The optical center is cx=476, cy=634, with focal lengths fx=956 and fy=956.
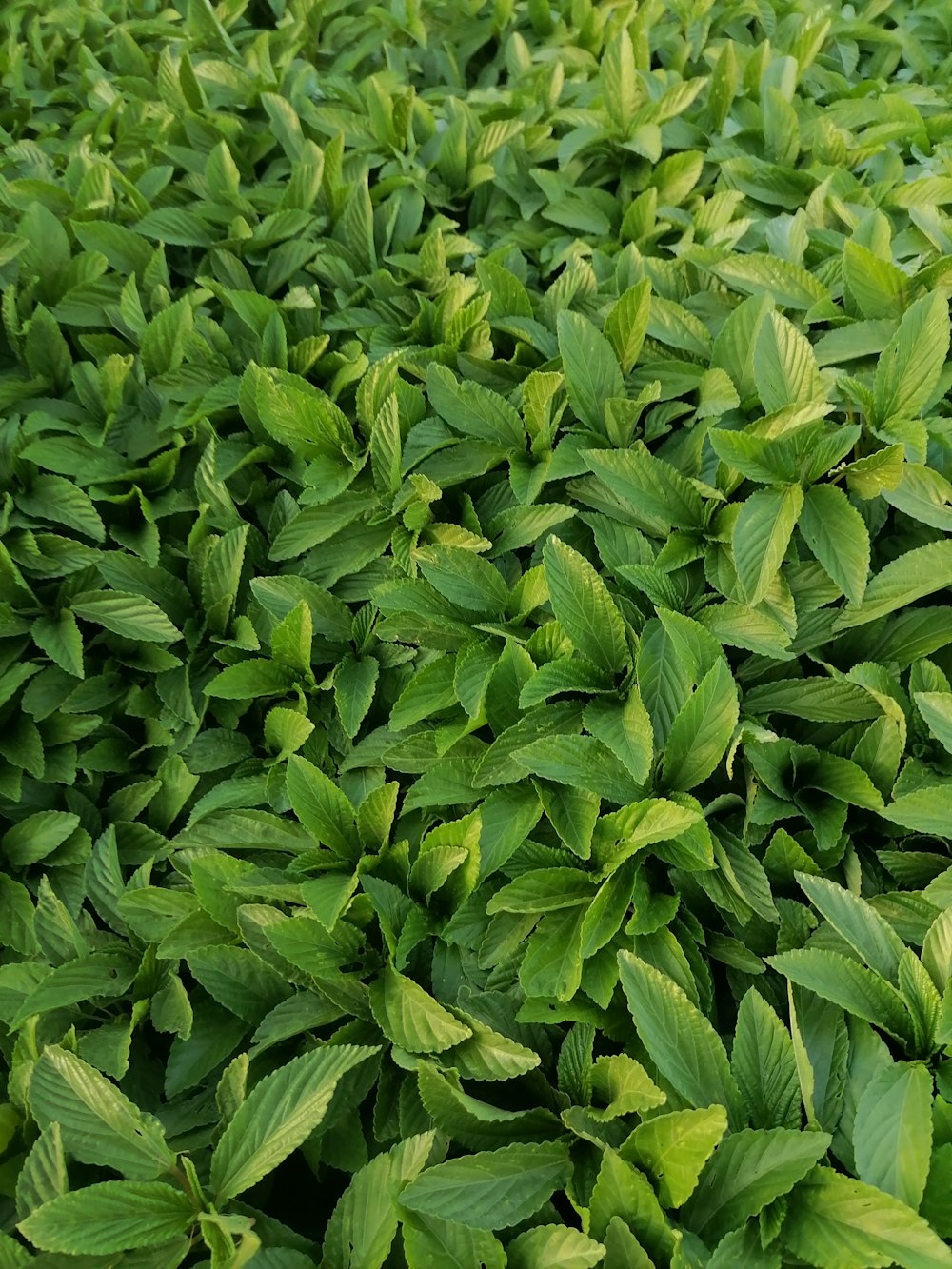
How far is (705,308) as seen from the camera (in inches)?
86.8

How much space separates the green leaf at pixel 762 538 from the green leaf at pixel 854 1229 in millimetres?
868

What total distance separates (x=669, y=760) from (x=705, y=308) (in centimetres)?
117

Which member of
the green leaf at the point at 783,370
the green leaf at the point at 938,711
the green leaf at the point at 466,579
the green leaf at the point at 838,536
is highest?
the green leaf at the point at 783,370

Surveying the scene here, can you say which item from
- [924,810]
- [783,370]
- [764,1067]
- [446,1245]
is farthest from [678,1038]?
[783,370]

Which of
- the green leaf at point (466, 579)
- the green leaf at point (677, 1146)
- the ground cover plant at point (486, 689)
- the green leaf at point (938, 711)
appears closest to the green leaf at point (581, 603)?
the ground cover plant at point (486, 689)

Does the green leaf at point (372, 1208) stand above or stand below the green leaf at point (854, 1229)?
below

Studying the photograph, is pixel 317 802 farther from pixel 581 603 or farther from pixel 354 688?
pixel 581 603

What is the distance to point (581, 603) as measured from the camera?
1.65 meters

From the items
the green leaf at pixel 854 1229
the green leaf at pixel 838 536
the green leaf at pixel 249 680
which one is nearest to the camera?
the green leaf at pixel 854 1229

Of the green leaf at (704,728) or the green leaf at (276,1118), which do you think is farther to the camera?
the green leaf at (704,728)

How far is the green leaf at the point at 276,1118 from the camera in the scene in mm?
1319

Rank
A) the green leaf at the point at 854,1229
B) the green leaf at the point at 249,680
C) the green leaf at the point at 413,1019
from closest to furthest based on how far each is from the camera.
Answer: the green leaf at the point at 854,1229
the green leaf at the point at 413,1019
the green leaf at the point at 249,680

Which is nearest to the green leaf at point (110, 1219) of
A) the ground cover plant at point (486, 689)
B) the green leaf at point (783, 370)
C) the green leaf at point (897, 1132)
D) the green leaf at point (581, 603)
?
the ground cover plant at point (486, 689)

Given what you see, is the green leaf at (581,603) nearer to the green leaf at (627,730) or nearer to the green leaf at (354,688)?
the green leaf at (627,730)
